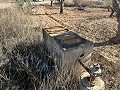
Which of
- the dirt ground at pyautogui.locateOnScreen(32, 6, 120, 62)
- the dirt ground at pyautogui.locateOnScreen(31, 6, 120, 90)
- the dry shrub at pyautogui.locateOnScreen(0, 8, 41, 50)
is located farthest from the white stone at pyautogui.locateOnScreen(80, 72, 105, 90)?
the dry shrub at pyautogui.locateOnScreen(0, 8, 41, 50)

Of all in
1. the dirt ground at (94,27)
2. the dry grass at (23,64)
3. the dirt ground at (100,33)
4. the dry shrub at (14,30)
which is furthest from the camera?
the dirt ground at (94,27)

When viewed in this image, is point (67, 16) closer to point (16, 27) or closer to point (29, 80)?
point (16, 27)

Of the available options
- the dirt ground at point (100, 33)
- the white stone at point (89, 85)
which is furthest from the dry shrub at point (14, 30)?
the white stone at point (89, 85)

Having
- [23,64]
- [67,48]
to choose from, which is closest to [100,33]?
[67,48]

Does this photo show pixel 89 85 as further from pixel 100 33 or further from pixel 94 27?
pixel 94 27

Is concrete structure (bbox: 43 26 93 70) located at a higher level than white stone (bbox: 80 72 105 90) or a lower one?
higher

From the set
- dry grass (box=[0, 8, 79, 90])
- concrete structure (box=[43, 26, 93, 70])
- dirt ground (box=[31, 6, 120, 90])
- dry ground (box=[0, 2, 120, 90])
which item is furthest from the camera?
dirt ground (box=[31, 6, 120, 90])

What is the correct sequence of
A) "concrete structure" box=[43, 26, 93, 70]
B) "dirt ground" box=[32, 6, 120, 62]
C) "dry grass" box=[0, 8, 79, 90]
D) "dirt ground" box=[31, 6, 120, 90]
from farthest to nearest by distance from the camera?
"dirt ground" box=[32, 6, 120, 62] < "dirt ground" box=[31, 6, 120, 90] < "concrete structure" box=[43, 26, 93, 70] < "dry grass" box=[0, 8, 79, 90]

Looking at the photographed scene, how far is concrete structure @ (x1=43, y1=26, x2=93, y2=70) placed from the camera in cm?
373

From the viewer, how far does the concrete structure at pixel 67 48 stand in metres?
3.73

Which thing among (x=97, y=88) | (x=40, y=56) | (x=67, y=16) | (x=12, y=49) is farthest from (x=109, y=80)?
(x=67, y=16)

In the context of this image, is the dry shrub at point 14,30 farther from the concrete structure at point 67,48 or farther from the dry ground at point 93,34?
the concrete structure at point 67,48

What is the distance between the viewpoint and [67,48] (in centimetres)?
374

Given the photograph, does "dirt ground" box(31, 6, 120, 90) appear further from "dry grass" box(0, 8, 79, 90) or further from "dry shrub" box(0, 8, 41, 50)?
"dry shrub" box(0, 8, 41, 50)
